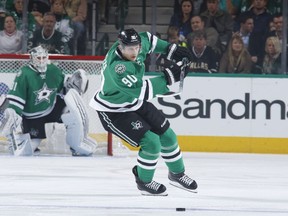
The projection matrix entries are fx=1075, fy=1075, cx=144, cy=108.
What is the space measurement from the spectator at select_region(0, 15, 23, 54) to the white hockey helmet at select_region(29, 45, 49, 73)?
4.07 feet

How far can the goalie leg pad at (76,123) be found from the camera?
952 cm

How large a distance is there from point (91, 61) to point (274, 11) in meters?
2.11

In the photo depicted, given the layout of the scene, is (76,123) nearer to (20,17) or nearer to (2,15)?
(20,17)

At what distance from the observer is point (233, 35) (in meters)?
10.7

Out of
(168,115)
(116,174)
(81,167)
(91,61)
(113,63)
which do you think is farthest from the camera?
(168,115)

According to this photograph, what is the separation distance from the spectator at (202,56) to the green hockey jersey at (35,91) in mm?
1593

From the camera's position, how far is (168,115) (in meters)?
10.3

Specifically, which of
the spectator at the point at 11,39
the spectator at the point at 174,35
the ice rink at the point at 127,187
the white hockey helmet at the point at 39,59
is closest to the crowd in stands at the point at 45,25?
the spectator at the point at 11,39

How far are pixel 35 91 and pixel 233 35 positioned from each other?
2288mm

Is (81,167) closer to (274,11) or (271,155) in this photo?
(271,155)

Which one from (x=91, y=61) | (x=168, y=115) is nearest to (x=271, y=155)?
(x=168, y=115)

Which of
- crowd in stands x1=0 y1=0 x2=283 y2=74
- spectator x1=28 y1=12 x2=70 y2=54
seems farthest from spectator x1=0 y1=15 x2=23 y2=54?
spectator x1=28 y1=12 x2=70 y2=54

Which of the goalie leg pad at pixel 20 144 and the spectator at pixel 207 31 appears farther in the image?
the spectator at pixel 207 31

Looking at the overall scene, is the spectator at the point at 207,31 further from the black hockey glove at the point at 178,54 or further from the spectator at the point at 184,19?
the black hockey glove at the point at 178,54
